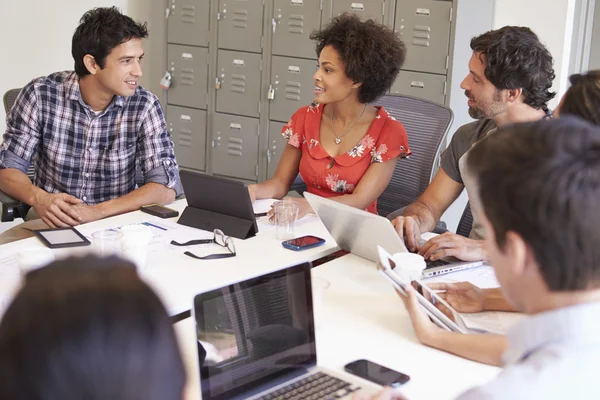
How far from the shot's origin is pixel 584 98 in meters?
1.79

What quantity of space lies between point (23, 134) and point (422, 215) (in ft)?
5.01

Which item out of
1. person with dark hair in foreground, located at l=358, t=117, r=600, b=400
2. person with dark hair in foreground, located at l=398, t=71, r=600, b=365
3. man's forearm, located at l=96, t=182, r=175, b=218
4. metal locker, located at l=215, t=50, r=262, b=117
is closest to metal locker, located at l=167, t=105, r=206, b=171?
metal locker, located at l=215, t=50, r=262, b=117

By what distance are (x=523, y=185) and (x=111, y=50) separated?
2.25m

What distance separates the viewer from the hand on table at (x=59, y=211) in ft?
8.40

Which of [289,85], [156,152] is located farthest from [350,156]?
[289,85]

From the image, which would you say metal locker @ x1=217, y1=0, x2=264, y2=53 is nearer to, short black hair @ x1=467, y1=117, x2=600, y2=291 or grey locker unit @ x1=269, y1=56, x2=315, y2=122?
grey locker unit @ x1=269, y1=56, x2=315, y2=122

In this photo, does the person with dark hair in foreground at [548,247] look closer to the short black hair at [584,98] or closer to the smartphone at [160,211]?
the short black hair at [584,98]

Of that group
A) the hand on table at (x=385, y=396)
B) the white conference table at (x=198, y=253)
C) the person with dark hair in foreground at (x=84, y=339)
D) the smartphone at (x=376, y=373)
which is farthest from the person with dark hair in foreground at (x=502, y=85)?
the person with dark hair in foreground at (x=84, y=339)

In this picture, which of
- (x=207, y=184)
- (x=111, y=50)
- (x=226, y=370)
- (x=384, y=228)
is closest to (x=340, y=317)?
(x=384, y=228)

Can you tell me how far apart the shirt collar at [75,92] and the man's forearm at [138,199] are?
0.37 meters

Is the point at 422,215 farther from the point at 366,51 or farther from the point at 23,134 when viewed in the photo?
the point at 23,134

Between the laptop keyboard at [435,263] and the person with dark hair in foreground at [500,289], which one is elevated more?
the person with dark hair in foreground at [500,289]

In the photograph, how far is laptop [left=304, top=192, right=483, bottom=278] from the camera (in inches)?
80.7

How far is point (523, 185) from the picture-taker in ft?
3.20
